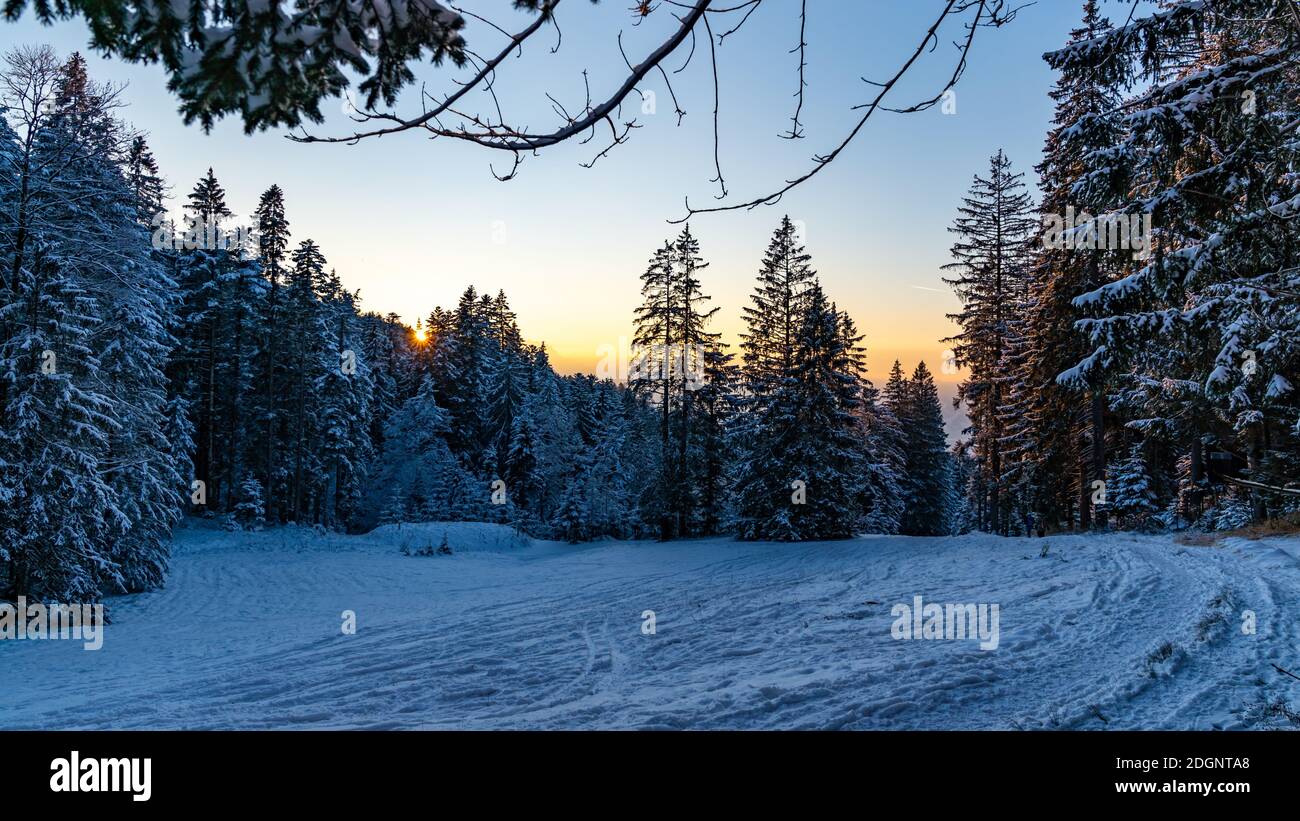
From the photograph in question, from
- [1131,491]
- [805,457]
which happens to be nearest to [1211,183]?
[805,457]

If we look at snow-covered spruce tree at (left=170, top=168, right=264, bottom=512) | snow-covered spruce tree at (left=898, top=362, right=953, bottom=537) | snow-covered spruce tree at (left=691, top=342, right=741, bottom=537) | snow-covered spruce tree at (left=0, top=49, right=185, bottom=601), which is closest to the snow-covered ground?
snow-covered spruce tree at (left=0, top=49, right=185, bottom=601)

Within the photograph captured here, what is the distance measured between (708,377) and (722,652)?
20563 millimetres

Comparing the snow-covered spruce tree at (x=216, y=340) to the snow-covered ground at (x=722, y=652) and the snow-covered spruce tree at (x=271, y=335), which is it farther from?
the snow-covered ground at (x=722, y=652)

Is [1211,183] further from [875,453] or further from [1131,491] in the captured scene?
[875,453]

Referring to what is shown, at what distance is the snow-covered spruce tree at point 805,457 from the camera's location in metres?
21.8

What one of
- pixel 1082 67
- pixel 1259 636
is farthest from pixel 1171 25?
pixel 1259 636

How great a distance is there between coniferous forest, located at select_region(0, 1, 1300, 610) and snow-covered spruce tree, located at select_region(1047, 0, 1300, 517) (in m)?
0.04

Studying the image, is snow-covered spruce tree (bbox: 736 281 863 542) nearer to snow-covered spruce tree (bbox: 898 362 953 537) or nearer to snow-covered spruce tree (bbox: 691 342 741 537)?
snow-covered spruce tree (bbox: 691 342 741 537)

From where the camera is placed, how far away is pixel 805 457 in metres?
22.2

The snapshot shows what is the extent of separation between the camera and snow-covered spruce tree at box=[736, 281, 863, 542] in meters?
21.8

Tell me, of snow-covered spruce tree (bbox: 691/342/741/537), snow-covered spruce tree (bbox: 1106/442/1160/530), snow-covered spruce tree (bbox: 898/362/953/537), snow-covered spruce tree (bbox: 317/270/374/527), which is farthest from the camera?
snow-covered spruce tree (bbox: 898/362/953/537)

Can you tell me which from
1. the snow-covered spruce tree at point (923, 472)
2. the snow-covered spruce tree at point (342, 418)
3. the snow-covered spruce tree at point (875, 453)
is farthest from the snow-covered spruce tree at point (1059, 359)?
the snow-covered spruce tree at point (342, 418)
